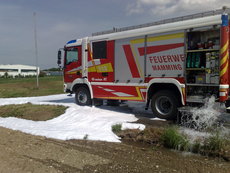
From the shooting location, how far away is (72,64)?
38.6 ft

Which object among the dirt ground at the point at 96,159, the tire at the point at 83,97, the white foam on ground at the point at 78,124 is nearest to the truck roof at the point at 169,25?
the tire at the point at 83,97

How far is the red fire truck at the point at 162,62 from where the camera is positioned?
723 centimetres

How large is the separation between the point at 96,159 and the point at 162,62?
464cm

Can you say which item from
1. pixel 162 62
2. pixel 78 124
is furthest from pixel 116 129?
pixel 162 62

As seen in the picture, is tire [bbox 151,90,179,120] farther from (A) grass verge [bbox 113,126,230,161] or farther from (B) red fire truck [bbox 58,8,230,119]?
(A) grass verge [bbox 113,126,230,161]

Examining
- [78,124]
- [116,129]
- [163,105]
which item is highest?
[163,105]

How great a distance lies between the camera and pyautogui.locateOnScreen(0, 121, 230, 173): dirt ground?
4268mm

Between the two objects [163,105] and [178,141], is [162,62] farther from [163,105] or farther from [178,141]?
[178,141]

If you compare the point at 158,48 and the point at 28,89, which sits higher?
the point at 158,48

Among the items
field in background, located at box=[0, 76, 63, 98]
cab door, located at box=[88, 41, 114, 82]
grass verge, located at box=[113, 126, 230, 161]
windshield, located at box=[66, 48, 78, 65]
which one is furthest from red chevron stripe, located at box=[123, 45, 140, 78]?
field in background, located at box=[0, 76, 63, 98]

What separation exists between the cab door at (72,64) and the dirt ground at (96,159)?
585cm

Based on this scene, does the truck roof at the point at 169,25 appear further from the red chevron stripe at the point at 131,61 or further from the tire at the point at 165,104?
the tire at the point at 165,104

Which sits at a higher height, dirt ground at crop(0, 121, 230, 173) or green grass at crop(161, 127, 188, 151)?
green grass at crop(161, 127, 188, 151)

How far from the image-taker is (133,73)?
9.26 m
